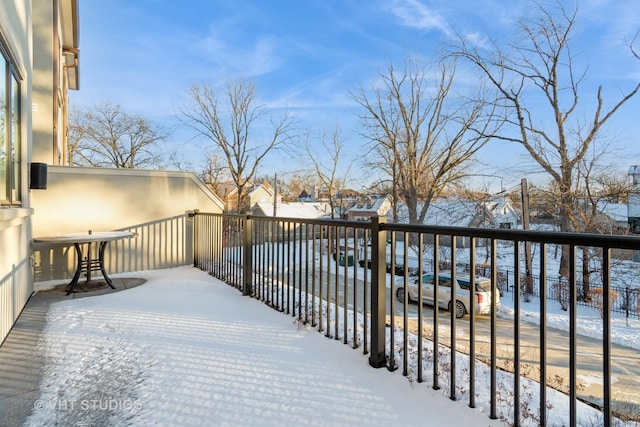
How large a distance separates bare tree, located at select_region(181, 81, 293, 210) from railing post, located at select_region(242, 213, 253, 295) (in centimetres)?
1576

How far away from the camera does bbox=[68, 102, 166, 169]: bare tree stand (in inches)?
723

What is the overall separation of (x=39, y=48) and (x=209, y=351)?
6128 millimetres

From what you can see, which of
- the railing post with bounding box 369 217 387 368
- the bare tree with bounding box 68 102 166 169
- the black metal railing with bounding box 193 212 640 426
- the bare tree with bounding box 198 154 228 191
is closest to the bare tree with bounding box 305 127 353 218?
the bare tree with bounding box 198 154 228 191

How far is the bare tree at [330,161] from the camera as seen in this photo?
2058cm

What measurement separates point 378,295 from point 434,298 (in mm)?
384

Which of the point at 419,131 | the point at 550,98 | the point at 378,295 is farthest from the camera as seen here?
the point at 419,131

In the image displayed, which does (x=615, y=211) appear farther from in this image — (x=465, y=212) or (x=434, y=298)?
(x=434, y=298)

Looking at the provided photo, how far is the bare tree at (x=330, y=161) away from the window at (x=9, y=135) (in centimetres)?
1797

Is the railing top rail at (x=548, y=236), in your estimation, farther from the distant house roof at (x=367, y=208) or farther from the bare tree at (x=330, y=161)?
the distant house roof at (x=367, y=208)

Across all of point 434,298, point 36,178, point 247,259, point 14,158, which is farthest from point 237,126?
point 434,298

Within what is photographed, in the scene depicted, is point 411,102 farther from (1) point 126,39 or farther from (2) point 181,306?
(2) point 181,306

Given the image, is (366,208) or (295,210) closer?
(366,208)

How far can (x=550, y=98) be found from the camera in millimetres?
13109

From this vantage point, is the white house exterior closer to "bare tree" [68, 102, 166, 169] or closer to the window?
the window
